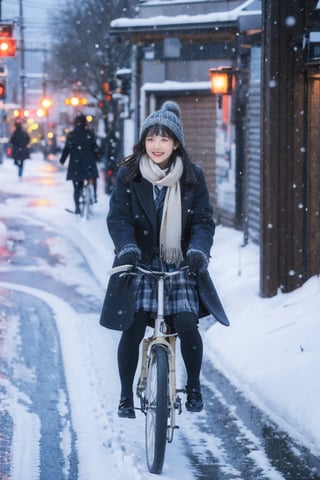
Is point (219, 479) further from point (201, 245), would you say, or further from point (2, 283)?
point (2, 283)

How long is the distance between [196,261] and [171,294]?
357 millimetres

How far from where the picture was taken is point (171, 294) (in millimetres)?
5957

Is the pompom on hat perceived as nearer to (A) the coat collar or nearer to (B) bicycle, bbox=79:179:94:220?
(A) the coat collar

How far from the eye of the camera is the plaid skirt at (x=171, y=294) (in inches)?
234

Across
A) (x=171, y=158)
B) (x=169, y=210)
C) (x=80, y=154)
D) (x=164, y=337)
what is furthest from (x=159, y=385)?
(x=80, y=154)

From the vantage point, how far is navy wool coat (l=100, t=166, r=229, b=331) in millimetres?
5918

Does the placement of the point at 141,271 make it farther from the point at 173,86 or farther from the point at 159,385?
the point at 173,86

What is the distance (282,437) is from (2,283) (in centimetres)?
713

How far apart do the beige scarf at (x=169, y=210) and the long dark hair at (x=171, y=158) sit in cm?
5

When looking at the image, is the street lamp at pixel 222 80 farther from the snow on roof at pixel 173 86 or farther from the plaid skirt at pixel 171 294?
the plaid skirt at pixel 171 294

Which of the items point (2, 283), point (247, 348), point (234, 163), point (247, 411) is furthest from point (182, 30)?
point (247, 411)

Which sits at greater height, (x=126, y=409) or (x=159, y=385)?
(x=159, y=385)

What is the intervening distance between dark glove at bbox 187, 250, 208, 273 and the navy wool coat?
83 mm

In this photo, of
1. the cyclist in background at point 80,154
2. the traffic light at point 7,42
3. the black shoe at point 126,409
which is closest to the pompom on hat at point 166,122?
the black shoe at point 126,409
